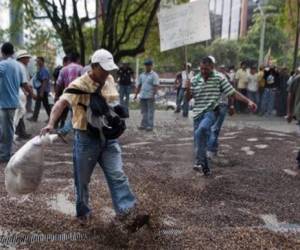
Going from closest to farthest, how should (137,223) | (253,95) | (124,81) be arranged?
(137,223) → (124,81) → (253,95)

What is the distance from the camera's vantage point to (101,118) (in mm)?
5211

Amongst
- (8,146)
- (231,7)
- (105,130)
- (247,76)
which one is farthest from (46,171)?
(231,7)

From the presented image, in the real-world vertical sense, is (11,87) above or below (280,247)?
above

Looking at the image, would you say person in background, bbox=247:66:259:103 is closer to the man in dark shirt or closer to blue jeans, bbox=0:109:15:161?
the man in dark shirt

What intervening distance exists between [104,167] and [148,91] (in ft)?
28.3

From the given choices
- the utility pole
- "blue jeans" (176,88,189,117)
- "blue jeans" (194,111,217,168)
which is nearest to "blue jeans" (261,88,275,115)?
"blue jeans" (176,88,189,117)

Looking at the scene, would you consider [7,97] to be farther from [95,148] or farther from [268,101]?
[268,101]

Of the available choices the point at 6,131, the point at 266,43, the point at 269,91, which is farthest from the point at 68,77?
the point at 266,43

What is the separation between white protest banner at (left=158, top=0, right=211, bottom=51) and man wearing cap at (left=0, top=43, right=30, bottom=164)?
116 inches

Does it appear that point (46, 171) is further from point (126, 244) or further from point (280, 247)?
point (280, 247)

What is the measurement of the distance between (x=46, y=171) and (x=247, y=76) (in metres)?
12.9

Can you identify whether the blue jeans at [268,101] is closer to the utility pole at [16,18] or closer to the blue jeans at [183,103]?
the blue jeans at [183,103]

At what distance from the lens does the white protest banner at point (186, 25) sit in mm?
9883

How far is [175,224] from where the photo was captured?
18.9 ft
